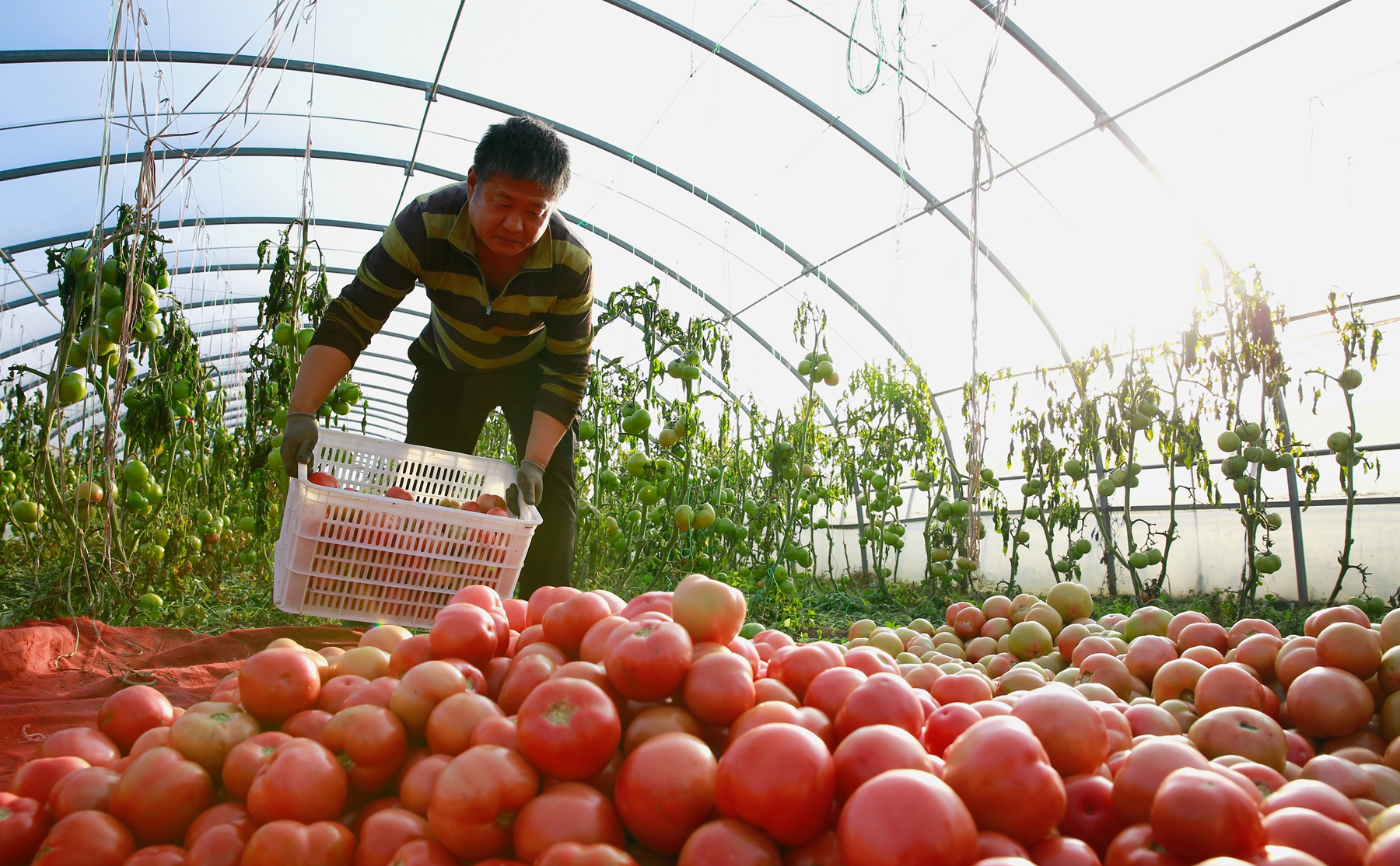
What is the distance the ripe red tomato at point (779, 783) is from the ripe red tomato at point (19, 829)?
105 cm

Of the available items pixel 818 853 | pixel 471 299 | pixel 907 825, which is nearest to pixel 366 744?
pixel 818 853

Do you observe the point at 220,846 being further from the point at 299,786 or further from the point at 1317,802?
the point at 1317,802

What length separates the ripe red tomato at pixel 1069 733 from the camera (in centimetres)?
107

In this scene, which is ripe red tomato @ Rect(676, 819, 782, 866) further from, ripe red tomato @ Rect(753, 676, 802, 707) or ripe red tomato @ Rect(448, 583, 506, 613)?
ripe red tomato @ Rect(448, 583, 506, 613)

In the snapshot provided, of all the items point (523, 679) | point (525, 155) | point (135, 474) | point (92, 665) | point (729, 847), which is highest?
point (525, 155)

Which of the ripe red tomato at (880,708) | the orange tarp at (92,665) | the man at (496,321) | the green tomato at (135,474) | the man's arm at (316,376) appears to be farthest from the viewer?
the green tomato at (135,474)

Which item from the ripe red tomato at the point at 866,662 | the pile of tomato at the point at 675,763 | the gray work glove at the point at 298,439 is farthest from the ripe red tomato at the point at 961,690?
the gray work glove at the point at 298,439

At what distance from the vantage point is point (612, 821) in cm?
98

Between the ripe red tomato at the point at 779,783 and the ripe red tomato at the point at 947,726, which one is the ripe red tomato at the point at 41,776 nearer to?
the ripe red tomato at the point at 779,783

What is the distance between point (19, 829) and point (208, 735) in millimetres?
258

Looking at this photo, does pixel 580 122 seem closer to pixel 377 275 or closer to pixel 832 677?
pixel 377 275

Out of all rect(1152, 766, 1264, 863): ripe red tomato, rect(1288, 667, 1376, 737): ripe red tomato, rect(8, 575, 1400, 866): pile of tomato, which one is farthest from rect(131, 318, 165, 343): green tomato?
rect(1288, 667, 1376, 737): ripe red tomato

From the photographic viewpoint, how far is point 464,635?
1380 mm

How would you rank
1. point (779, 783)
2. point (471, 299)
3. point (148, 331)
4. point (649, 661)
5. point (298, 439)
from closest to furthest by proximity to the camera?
point (779, 783)
point (649, 661)
point (298, 439)
point (471, 299)
point (148, 331)
